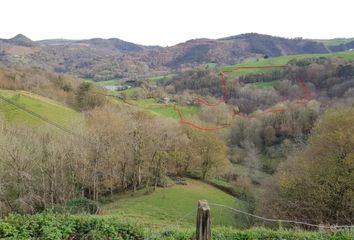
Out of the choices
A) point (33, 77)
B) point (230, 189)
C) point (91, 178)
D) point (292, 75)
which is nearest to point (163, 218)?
point (91, 178)

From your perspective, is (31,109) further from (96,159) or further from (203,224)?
(203,224)

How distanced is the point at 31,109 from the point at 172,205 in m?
38.2

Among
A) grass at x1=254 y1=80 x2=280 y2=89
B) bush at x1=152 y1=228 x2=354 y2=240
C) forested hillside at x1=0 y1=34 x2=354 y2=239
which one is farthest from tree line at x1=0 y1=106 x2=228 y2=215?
grass at x1=254 y1=80 x2=280 y2=89

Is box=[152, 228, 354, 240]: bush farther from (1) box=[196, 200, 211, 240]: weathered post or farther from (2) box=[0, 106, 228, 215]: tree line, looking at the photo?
(2) box=[0, 106, 228, 215]: tree line

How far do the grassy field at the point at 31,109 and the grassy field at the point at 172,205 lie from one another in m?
18.6

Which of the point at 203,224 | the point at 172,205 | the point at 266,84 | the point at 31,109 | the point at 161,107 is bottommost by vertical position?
the point at 172,205

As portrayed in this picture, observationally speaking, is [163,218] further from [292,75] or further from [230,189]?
[292,75]

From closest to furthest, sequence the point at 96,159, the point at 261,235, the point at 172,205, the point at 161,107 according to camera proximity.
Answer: the point at 261,235 → the point at 96,159 → the point at 172,205 → the point at 161,107

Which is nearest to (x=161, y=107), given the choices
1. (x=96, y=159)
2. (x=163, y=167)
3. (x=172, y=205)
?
(x=163, y=167)

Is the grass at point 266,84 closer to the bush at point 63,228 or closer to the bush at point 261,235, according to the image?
the bush at point 261,235

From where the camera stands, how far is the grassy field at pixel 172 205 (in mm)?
35219

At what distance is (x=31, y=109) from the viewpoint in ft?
215

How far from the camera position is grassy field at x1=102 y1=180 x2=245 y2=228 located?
35.2 m

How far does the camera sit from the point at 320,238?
39.9 ft
